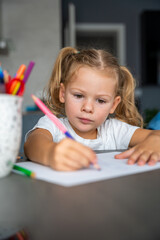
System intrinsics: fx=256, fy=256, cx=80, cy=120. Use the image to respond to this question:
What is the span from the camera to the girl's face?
92 cm

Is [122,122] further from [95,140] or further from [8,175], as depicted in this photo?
[8,175]

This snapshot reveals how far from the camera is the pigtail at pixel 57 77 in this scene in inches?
45.0

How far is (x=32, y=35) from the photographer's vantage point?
3.81 meters

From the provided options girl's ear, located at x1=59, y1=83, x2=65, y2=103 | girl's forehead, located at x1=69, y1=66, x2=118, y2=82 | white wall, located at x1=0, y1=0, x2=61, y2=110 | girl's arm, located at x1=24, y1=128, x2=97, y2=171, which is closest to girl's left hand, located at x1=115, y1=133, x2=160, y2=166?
girl's arm, located at x1=24, y1=128, x2=97, y2=171

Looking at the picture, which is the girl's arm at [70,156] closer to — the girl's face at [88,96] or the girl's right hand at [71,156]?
the girl's right hand at [71,156]

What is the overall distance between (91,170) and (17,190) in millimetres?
167

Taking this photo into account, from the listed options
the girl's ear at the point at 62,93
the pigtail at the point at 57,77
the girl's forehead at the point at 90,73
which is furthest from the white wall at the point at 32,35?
the girl's forehead at the point at 90,73

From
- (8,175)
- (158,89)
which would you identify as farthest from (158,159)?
(158,89)

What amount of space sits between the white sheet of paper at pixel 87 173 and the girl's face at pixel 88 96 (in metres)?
0.35

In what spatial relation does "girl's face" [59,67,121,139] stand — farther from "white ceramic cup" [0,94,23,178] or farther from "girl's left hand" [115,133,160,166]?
"white ceramic cup" [0,94,23,178]

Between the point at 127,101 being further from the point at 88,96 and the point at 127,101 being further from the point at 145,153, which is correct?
the point at 145,153

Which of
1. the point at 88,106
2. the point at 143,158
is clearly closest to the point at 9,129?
the point at 143,158

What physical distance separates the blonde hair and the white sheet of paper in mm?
520

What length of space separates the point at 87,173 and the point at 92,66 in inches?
23.2
